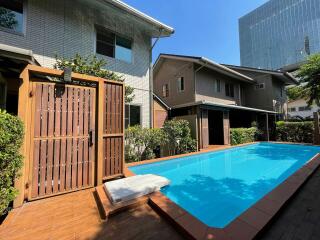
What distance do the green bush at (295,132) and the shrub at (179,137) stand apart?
10.4 metres

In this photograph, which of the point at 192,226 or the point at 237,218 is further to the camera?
the point at 237,218

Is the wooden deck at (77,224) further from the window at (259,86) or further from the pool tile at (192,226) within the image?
the window at (259,86)

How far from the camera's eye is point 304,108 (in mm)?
31016

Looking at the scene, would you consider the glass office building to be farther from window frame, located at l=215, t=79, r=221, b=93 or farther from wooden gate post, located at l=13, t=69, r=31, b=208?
wooden gate post, located at l=13, t=69, r=31, b=208

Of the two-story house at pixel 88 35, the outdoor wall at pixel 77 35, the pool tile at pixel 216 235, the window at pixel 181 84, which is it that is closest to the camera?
the pool tile at pixel 216 235

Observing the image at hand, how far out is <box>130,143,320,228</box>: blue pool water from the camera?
12.5 feet

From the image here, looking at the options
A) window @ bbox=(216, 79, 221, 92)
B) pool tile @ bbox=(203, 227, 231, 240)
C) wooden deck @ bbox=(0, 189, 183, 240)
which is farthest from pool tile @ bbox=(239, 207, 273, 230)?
window @ bbox=(216, 79, 221, 92)

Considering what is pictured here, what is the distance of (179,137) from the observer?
962 centimetres

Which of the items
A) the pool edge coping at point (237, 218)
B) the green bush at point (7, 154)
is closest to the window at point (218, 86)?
the pool edge coping at point (237, 218)

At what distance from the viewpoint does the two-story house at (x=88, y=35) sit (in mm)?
6418

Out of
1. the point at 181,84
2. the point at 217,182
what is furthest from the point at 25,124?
the point at 181,84

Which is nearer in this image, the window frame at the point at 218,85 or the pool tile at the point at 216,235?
the pool tile at the point at 216,235

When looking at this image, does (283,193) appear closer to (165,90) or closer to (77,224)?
(77,224)

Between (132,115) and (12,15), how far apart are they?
6.32 metres
